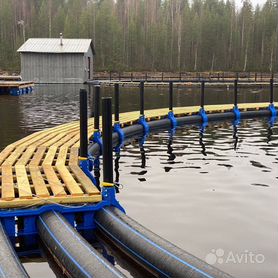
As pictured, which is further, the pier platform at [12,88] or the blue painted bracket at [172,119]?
the pier platform at [12,88]

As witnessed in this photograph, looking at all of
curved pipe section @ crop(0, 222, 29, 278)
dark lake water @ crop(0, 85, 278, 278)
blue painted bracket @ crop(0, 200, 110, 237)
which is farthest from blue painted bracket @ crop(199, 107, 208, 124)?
curved pipe section @ crop(0, 222, 29, 278)

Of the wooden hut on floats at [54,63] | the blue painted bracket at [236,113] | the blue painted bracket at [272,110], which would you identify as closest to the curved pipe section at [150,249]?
the blue painted bracket at [236,113]

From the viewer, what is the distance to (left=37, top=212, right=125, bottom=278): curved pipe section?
644cm

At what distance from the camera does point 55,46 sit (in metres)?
61.6

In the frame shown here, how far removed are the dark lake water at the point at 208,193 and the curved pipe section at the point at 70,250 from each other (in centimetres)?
39

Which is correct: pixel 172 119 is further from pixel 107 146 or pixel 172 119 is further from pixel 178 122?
pixel 107 146

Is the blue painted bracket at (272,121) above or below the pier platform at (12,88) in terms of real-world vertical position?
below

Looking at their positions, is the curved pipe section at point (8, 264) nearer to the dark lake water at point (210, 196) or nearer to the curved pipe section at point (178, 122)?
the dark lake water at point (210, 196)

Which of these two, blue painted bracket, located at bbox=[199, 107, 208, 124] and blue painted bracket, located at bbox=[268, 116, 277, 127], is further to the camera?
blue painted bracket, located at bbox=[199, 107, 208, 124]

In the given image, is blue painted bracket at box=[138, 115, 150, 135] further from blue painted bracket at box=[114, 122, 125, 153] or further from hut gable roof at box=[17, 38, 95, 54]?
hut gable roof at box=[17, 38, 95, 54]

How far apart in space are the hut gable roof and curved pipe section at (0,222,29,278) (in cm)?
5382

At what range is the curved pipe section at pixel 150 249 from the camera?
20.9ft

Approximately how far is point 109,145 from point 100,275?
3.31 m

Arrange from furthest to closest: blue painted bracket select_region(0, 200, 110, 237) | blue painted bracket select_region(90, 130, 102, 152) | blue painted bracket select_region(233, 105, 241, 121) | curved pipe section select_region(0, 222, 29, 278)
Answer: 1. blue painted bracket select_region(233, 105, 241, 121)
2. blue painted bracket select_region(90, 130, 102, 152)
3. blue painted bracket select_region(0, 200, 110, 237)
4. curved pipe section select_region(0, 222, 29, 278)
